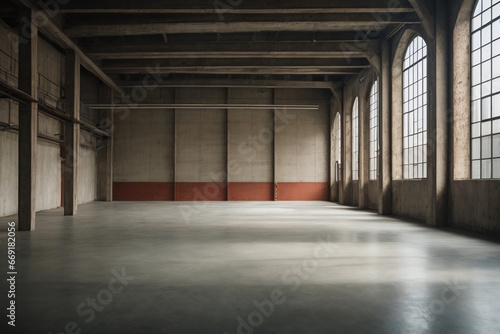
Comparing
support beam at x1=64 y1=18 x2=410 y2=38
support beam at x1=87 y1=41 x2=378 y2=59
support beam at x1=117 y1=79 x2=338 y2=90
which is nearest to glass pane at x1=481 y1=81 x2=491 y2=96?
support beam at x1=64 y1=18 x2=410 y2=38

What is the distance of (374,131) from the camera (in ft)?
65.8

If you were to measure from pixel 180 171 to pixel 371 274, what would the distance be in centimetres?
2262

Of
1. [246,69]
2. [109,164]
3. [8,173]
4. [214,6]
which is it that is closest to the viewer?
[214,6]

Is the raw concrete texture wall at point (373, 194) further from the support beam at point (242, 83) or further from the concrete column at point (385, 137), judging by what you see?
the support beam at point (242, 83)

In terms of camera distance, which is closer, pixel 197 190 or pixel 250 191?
pixel 197 190

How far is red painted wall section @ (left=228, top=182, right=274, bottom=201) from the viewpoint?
28062 millimetres

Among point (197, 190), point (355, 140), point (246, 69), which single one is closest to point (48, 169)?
point (197, 190)

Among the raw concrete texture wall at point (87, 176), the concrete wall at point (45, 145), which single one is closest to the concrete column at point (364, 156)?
the concrete wall at point (45, 145)

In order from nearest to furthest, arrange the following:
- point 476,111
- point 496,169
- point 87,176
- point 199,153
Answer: point 496,169
point 476,111
point 87,176
point 199,153

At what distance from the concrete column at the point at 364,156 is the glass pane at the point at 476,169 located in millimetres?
8994

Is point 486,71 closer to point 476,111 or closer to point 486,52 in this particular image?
point 486,52

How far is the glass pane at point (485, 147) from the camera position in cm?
1103

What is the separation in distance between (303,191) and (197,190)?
742cm

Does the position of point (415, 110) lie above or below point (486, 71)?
below
